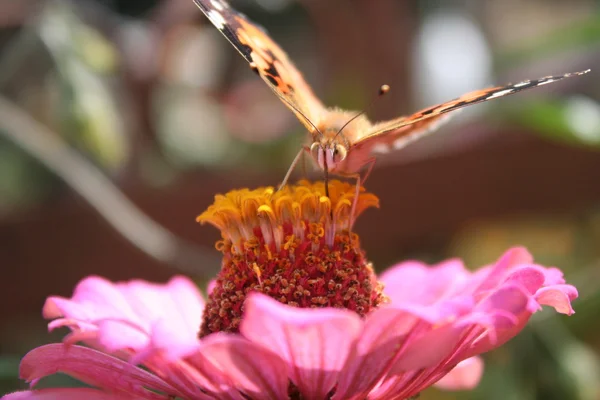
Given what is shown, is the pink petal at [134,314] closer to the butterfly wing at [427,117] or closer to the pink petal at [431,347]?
the pink petal at [431,347]

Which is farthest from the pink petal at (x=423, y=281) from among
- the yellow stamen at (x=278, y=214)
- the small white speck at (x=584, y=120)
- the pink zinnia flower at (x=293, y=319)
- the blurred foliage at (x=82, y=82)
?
the blurred foliage at (x=82, y=82)

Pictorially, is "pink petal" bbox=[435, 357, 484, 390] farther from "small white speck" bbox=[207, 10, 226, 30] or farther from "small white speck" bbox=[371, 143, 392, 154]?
"small white speck" bbox=[207, 10, 226, 30]

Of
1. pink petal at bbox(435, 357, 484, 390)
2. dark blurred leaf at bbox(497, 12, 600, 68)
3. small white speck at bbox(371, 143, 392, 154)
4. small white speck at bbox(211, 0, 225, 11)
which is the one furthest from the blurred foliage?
dark blurred leaf at bbox(497, 12, 600, 68)

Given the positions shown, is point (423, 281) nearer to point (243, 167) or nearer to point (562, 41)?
point (562, 41)

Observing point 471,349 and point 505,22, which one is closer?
point 471,349

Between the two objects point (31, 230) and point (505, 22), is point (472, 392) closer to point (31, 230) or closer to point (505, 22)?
point (31, 230)

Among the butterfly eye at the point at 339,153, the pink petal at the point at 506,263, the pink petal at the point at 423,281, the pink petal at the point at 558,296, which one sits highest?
the butterfly eye at the point at 339,153

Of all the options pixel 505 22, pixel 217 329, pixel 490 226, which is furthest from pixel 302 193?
pixel 505 22

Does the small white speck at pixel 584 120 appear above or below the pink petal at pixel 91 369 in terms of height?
above
